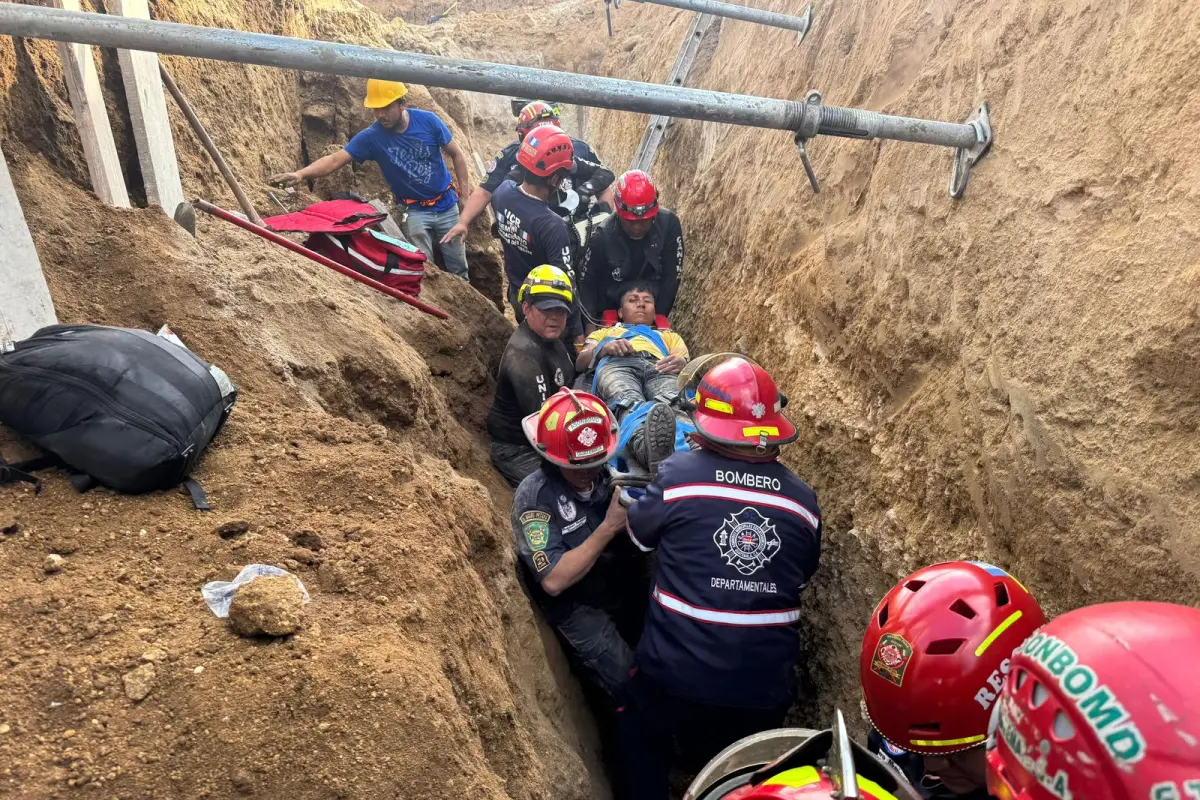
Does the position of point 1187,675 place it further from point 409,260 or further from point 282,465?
point 409,260

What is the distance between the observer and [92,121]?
4359mm

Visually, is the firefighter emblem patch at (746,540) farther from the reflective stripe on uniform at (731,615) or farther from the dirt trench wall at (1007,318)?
the dirt trench wall at (1007,318)

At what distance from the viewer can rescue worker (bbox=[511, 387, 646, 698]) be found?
170 inches

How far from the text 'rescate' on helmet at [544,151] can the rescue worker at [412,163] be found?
903 millimetres

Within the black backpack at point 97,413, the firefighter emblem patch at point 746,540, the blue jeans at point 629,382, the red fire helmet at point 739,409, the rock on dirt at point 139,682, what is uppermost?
the black backpack at point 97,413

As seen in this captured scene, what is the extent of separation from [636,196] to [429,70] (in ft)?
15.3

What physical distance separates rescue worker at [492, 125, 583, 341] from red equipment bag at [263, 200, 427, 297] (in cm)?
134

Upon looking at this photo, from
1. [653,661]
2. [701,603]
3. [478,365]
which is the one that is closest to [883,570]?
[701,603]

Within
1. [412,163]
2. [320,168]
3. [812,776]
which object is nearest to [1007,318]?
[812,776]

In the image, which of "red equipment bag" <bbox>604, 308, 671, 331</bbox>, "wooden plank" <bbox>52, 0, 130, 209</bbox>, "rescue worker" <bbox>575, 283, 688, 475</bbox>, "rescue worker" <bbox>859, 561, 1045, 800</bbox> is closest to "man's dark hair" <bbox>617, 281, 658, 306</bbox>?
"rescue worker" <bbox>575, 283, 688, 475</bbox>

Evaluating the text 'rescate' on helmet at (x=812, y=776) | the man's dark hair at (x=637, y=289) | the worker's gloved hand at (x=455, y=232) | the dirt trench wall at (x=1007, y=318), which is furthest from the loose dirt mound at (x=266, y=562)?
the man's dark hair at (x=637, y=289)

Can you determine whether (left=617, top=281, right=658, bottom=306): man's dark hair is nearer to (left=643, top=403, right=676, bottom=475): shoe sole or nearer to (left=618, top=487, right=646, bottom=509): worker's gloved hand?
(left=643, top=403, right=676, bottom=475): shoe sole

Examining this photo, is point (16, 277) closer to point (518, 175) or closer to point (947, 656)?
point (947, 656)

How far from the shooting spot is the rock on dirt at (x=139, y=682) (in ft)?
7.36
